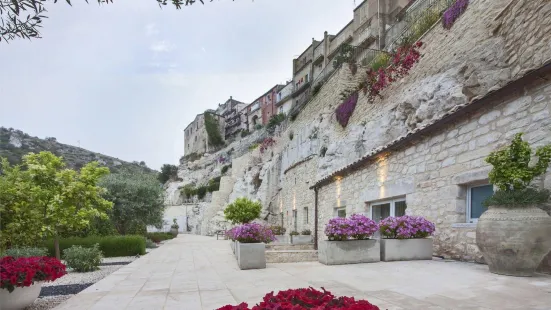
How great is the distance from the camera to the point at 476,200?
6453mm

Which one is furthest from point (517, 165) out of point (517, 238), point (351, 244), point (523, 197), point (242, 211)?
Answer: point (242, 211)

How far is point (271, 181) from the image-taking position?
3006 cm

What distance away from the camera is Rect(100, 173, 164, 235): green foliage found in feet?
53.2

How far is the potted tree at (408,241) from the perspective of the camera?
277 inches

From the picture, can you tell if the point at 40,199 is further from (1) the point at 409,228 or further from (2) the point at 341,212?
(2) the point at 341,212

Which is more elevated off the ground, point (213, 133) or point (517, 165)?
point (213, 133)

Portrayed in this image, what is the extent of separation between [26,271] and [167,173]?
74729 mm

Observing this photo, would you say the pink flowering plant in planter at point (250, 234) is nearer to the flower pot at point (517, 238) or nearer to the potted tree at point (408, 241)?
the potted tree at point (408, 241)

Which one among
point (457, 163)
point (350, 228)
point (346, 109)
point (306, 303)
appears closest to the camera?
point (306, 303)

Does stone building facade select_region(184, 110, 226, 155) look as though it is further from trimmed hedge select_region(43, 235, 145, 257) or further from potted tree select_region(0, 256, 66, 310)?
potted tree select_region(0, 256, 66, 310)

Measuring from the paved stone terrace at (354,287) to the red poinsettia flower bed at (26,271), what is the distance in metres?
0.47

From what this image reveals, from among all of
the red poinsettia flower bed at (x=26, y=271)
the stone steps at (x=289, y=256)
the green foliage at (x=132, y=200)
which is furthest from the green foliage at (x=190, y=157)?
the red poinsettia flower bed at (x=26, y=271)

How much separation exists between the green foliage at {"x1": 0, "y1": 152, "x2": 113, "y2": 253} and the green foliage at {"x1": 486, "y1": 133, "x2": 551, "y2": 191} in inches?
394

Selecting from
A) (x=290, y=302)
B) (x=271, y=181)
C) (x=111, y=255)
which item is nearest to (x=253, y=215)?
(x=271, y=181)
